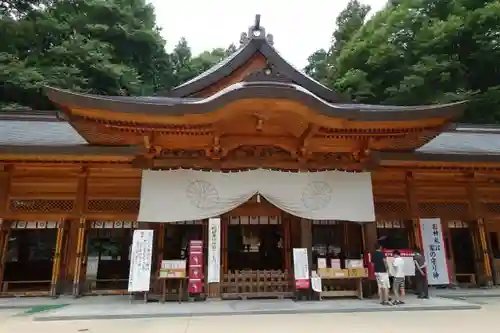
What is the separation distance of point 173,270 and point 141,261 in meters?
0.69

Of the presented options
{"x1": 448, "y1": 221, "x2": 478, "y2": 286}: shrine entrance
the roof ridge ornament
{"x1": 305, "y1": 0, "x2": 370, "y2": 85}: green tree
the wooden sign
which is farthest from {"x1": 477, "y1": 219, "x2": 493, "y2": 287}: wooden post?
{"x1": 305, "y1": 0, "x2": 370, "y2": 85}: green tree

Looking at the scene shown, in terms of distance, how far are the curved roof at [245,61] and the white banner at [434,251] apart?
4602mm

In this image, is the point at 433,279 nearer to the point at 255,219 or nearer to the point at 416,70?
the point at 255,219

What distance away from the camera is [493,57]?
69.7 feet

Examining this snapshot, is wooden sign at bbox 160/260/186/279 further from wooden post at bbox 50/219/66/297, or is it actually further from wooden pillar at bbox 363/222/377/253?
wooden pillar at bbox 363/222/377/253

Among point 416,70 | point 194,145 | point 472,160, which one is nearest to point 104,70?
point 194,145

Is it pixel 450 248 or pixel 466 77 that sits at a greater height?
pixel 466 77

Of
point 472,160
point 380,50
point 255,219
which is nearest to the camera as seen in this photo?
point 472,160

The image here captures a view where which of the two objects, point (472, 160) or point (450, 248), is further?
point (450, 248)

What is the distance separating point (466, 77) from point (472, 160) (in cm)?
1614

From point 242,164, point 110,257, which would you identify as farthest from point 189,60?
point 242,164

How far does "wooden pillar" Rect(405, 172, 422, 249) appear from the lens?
9.25 metres

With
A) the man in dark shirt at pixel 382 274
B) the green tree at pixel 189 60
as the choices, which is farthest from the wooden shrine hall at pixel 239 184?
the green tree at pixel 189 60

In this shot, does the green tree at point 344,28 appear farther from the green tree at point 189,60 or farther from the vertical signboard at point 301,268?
the vertical signboard at point 301,268
